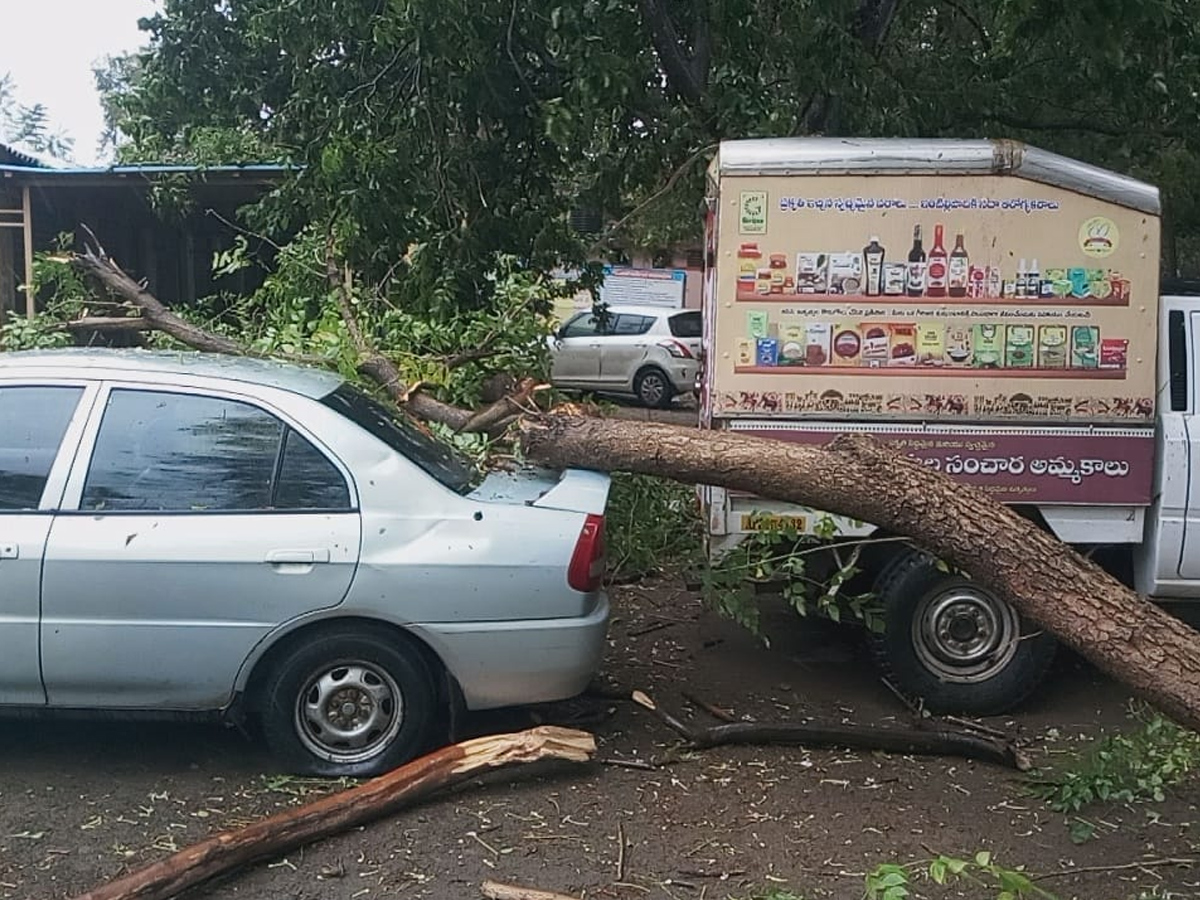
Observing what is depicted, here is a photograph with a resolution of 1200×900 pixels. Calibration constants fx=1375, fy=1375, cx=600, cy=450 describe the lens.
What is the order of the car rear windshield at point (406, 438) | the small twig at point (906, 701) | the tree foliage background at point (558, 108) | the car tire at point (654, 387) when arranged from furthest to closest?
1. the car tire at point (654, 387)
2. the tree foliage background at point (558, 108)
3. the small twig at point (906, 701)
4. the car rear windshield at point (406, 438)

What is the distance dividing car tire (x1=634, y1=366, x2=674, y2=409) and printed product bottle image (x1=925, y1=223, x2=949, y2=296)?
1565 cm

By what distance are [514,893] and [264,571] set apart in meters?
1.57

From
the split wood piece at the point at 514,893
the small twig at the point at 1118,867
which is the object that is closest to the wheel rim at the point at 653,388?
the small twig at the point at 1118,867

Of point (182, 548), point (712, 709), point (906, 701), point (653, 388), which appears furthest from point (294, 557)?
point (653, 388)

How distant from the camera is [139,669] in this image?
16.8 ft

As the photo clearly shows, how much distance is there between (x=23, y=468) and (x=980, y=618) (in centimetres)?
416

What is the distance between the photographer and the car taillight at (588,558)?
5230 mm

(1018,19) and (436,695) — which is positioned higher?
(1018,19)

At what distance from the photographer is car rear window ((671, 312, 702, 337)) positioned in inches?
864

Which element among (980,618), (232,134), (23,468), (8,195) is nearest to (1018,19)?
(980,618)

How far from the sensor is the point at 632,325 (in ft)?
72.7

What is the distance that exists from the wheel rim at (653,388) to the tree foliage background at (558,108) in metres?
10.7

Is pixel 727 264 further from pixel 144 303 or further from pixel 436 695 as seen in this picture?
pixel 144 303

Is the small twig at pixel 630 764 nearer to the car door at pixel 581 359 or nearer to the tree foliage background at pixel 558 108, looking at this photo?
the tree foliage background at pixel 558 108
